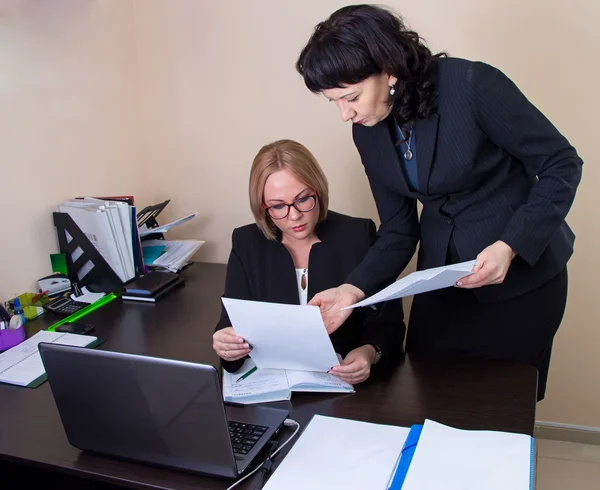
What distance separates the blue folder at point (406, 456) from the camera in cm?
93

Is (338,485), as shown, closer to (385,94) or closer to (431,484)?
(431,484)

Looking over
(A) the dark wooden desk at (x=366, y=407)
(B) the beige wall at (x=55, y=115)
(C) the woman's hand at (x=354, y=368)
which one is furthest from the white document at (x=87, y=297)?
(C) the woman's hand at (x=354, y=368)

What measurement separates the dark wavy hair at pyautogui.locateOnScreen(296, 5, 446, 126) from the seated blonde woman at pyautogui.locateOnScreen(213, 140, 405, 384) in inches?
14.4

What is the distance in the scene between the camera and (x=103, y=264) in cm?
203

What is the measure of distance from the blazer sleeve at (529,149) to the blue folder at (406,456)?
46cm

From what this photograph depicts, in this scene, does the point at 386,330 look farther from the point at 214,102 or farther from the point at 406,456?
the point at 214,102

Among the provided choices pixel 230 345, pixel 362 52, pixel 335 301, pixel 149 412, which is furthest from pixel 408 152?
pixel 149 412

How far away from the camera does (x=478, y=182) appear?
4.42 ft

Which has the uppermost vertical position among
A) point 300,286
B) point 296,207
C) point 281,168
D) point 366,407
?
point 281,168

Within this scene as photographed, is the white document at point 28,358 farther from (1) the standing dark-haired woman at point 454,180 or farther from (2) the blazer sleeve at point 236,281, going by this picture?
(1) the standing dark-haired woman at point 454,180

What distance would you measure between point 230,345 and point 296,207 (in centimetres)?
45

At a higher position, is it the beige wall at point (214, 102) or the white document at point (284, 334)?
the beige wall at point (214, 102)

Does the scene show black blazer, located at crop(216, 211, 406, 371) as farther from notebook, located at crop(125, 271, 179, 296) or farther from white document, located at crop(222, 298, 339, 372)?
notebook, located at crop(125, 271, 179, 296)

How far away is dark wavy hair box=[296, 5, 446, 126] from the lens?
1.18 metres
